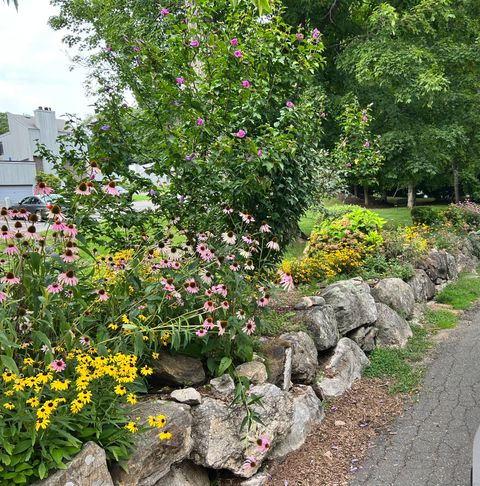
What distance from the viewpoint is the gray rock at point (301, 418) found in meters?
3.36

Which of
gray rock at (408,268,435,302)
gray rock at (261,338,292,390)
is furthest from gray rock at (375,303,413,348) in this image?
gray rock at (261,338,292,390)

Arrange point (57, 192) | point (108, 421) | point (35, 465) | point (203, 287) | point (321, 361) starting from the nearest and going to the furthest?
1. point (35, 465)
2. point (108, 421)
3. point (203, 287)
4. point (57, 192)
5. point (321, 361)

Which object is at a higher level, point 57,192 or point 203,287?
point 57,192

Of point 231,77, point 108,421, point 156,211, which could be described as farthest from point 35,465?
point 231,77

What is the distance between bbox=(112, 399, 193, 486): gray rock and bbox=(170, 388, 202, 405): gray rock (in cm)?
6

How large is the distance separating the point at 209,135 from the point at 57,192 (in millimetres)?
1353

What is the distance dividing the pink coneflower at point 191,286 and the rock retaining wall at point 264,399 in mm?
529

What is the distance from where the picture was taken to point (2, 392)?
2180 mm

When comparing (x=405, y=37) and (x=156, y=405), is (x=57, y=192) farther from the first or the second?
(x=405, y=37)

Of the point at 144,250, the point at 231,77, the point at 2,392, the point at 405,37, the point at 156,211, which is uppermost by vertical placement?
the point at 405,37

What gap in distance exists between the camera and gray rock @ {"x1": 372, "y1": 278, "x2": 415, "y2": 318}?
594cm

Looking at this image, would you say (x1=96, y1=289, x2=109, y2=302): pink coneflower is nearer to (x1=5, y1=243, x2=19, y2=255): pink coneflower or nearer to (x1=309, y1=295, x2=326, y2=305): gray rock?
(x1=5, y1=243, x2=19, y2=255): pink coneflower

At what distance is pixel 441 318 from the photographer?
6.73 meters

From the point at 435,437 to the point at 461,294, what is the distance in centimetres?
499
